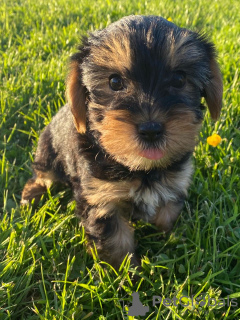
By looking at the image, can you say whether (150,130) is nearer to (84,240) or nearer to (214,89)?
(214,89)

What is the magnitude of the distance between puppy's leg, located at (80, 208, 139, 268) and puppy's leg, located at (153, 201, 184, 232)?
466 millimetres

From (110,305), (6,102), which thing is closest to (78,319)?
(110,305)

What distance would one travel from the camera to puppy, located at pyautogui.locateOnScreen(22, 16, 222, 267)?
2066 mm

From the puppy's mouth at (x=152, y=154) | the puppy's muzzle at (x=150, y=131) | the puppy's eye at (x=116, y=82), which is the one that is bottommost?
the puppy's mouth at (x=152, y=154)

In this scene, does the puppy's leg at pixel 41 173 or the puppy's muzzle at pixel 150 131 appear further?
the puppy's leg at pixel 41 173

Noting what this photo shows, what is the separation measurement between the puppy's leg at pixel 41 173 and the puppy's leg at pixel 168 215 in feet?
3.74

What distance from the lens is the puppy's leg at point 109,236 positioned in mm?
2580

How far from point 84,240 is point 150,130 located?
A: 4.10 feet

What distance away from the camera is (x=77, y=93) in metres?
2.45

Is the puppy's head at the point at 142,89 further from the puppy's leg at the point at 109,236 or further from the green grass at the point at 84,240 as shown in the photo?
the green grass at the point at 84,240

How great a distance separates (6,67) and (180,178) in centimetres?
352

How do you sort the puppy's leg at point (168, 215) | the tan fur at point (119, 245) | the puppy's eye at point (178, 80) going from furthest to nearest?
the puppy's leg at point (168, 215), the tan fur at point (119, 245), the puppy's eye at point (178, 80)

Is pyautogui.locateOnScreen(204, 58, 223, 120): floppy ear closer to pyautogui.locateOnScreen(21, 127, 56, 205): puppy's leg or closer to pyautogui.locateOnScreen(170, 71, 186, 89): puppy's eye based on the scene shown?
pyautogui.locateOnScreen(170, 71, 186, 89): puppy's eye

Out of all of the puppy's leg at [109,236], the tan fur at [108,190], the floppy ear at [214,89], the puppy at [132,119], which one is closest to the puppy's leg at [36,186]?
the puppy at [132,119]
